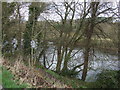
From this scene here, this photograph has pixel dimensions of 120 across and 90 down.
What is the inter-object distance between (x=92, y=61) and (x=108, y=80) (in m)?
0.74

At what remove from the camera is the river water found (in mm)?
2662

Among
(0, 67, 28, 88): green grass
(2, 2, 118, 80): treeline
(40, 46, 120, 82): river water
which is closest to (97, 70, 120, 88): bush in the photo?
(40, 46, 120, 82): river water

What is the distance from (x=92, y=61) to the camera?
116 inches

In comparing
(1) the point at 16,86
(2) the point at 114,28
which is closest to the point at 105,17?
(2) the point at 114,28

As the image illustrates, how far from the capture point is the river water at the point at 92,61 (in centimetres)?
266

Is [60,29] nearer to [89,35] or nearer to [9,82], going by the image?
[89,35]

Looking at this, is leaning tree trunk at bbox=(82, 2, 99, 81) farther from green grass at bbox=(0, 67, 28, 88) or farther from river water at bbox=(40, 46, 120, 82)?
green grass at bbox=(0, 67, 28, 88)


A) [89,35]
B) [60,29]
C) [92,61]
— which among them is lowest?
[92,61]

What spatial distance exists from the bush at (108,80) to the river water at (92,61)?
7.1 inches

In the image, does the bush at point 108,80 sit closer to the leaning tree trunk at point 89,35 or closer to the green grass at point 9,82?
the leaning tree trunk at point 89,35

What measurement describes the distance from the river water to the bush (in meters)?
0.18

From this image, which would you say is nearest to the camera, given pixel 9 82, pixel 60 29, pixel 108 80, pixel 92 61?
pixel 9 82

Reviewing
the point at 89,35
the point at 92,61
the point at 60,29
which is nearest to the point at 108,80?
the point at 92,61

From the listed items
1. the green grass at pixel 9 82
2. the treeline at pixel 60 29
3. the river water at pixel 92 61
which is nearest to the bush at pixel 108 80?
the river water at pixel 92 61
